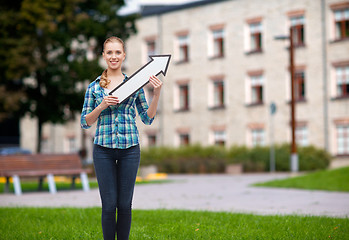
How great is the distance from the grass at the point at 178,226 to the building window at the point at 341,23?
26.9 meters

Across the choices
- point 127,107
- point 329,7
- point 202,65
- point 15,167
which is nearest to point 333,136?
point 329,7

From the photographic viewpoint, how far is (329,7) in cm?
3469

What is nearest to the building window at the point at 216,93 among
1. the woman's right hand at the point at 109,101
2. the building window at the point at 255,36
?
the building window at the point at 255,36

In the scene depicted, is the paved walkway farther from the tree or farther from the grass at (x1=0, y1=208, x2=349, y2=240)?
the tree

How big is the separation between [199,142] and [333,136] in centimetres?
855

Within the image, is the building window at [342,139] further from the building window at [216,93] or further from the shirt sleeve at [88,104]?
the shirt sleeve at [88,104]

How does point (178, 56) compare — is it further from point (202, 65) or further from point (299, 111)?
point (299, 111)

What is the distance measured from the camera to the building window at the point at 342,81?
34.4 meters

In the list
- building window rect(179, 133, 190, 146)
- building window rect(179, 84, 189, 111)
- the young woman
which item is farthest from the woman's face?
building window rect(179, 84, 189, 111)

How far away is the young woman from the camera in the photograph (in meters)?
5.53

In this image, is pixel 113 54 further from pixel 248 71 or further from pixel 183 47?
pixel 183 47

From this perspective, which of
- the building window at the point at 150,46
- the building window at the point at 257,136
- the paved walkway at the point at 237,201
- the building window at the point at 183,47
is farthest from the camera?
the building window at the point at 150,46

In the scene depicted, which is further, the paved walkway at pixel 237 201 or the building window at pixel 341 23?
the building window at pixel 341 23

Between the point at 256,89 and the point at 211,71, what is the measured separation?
377 centimetres
